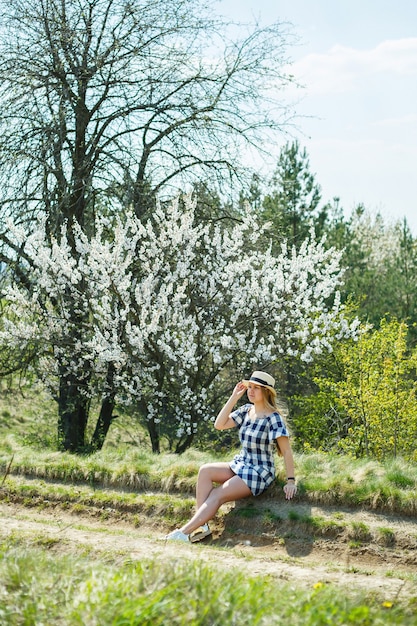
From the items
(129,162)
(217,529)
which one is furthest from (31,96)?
(217,529)

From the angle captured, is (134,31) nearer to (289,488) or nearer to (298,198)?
(298,198)

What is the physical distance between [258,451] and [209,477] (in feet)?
1.62

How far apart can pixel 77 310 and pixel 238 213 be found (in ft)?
11.3

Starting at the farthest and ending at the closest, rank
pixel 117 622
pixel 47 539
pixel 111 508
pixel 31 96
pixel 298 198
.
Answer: pixel 298 198, pixel 31 96, pixel 111 508, pixel 47 539, pixel 117 622

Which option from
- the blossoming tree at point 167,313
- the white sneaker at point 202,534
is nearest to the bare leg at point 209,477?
the white sneaker at point 202,534

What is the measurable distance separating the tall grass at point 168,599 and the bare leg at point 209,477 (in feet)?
7.13

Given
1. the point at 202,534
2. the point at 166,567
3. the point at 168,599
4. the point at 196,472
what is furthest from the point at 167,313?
the point at 168,599

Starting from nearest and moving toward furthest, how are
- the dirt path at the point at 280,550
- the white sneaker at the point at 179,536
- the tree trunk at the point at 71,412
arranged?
the dirt path at the point at 280,550, the white sneaker at the point at 179,536, the tree trunk at the point at 71,412

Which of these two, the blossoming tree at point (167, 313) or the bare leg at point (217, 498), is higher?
the blossoming tree at point (167, 313)

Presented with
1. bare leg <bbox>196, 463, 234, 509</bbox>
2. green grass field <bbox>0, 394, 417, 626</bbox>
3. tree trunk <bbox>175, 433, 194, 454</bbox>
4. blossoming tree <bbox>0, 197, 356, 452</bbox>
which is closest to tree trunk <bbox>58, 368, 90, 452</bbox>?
blossoming tree <bbox>0, 197, 356, 452</bbox>

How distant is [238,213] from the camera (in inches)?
474

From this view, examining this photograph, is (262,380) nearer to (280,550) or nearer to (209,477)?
(209,477)

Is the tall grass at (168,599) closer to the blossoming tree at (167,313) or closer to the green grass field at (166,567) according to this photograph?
the green grass field at (166,567)

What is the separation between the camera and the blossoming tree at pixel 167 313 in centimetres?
991
